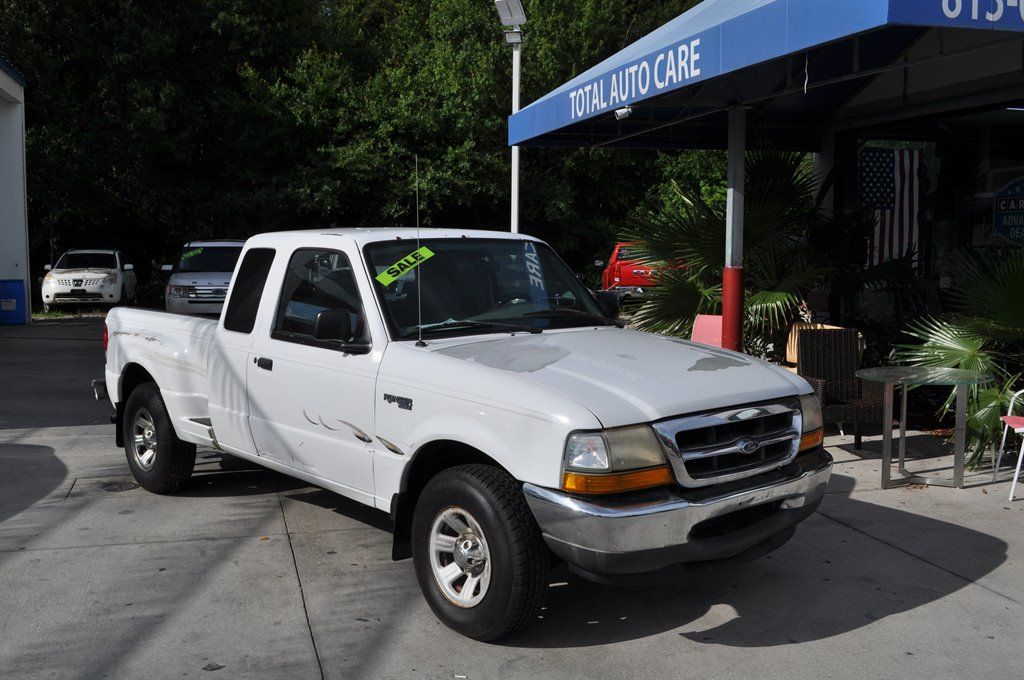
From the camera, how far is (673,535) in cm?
404

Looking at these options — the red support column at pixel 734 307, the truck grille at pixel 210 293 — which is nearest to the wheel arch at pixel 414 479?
the red support column at pixel 734 307

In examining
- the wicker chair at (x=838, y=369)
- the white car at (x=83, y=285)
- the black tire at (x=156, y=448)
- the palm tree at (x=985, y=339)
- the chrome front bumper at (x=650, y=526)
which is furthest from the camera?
the white car at (x=83, y=285)

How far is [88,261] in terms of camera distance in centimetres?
2361

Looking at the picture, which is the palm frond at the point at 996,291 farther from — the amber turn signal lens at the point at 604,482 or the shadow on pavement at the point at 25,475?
the shadow on pavement at the point at 25,475

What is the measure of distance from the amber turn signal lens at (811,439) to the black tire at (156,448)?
4.17 m

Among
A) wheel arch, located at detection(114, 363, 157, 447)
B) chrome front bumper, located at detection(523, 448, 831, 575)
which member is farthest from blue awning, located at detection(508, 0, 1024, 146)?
wheel arch, located at detection(114, 363, 157, 447)

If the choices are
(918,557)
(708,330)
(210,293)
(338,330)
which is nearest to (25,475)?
(338,330)

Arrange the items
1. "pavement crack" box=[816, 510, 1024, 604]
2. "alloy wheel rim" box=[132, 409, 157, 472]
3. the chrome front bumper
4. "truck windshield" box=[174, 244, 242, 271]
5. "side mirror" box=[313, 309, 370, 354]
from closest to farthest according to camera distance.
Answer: the chrome front bumper → "side mirror" box=[313, 309, 370, 354] → "pavement crack" box=[816, 510, 1024, 604] → "alloy wheel rim" box=[132, 409, 157, 472] → "truck windshield" box=[174, 244, 242, 271]

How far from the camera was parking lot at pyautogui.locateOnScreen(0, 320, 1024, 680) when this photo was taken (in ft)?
14.0

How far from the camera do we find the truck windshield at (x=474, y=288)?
5207 mm

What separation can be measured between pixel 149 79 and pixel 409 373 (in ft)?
74.4

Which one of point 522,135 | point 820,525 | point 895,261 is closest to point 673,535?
point 820,525

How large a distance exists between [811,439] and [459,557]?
1805 millimetres

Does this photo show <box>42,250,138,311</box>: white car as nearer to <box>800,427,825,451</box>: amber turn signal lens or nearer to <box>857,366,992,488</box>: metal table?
<box>857,366,992,488</box>: metal table
